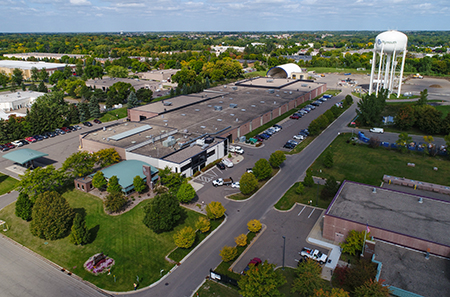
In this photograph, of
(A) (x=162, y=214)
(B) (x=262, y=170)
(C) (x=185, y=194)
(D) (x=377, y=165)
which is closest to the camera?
(A) (x=162, y=214)

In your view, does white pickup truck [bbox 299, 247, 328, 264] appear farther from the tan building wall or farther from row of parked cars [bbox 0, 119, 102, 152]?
row of parked cars [bbox 0, 119, 102, 152]

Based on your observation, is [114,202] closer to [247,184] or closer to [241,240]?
[241,240]

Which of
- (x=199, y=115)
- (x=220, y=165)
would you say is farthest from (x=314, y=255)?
(x=199, y=115)

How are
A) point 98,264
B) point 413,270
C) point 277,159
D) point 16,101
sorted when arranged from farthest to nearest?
1. point 16,101
2. point 277,159
3. point 98,264
4. point 413,270

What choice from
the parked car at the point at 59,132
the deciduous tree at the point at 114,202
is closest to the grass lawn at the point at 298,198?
the deciduous tree at the point at 114,202

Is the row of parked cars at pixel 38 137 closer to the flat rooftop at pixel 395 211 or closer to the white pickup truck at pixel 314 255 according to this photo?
the white pickup truck at pixel 314 255

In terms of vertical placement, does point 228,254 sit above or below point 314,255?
above
